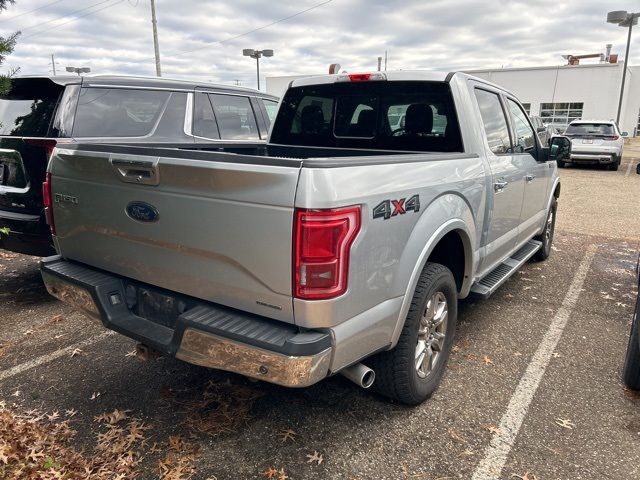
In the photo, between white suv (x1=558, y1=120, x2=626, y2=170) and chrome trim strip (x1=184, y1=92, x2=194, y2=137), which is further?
white suv (x1=558, y1=120, x2=626, y2=170)

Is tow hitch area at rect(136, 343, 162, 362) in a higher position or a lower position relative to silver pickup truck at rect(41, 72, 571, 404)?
lower

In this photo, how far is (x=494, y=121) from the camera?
12.9 feet

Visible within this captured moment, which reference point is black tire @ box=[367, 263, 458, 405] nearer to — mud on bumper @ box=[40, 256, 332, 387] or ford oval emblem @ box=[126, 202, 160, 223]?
mud on bumper @ box=[40, 256, 332, 387]

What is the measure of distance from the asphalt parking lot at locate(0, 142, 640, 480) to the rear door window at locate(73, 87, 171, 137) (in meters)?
1.74

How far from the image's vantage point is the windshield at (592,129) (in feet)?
57.0

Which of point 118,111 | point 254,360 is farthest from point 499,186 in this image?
point 118,111

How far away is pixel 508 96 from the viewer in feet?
14.7

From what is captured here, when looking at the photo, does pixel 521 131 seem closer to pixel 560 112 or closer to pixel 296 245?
pixel 296 245

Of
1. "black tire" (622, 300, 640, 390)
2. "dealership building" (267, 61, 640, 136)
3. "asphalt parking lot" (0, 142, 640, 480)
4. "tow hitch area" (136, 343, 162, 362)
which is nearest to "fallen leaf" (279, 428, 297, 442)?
"asphalt parking lot" (0, 142, 640, 480)

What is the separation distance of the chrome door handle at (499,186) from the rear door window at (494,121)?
9.5 inches

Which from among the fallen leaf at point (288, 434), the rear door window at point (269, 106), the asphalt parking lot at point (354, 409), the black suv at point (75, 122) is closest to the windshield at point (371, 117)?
the black suv at point (75, 122)

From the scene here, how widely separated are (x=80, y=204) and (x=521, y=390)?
9.79 ft

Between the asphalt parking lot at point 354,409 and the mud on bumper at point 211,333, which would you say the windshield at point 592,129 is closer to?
the asphalt parking lot at point 354,409

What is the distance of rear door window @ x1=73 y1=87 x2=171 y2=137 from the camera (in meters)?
4.59
